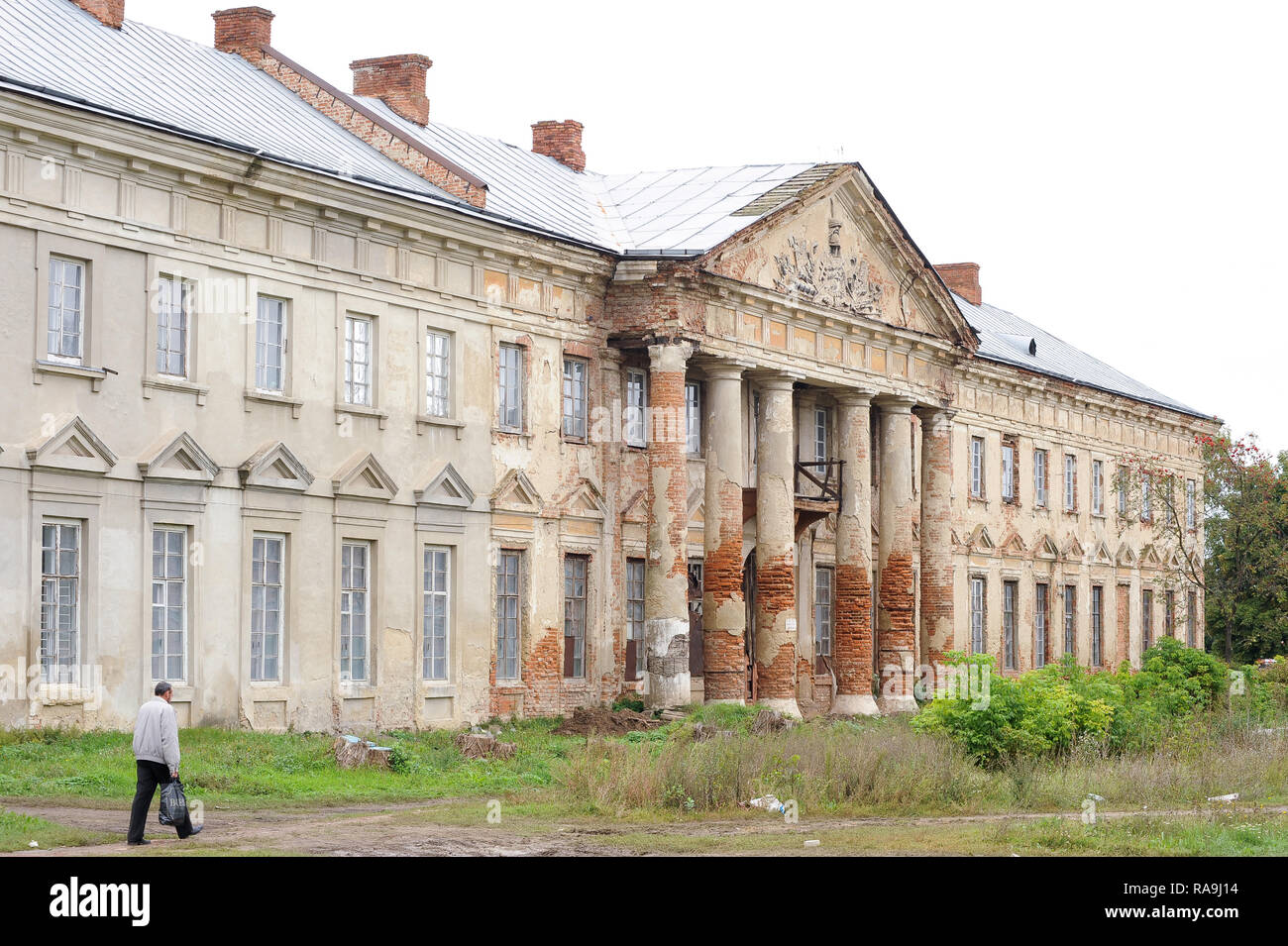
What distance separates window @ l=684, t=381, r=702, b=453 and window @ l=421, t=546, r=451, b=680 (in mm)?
6129

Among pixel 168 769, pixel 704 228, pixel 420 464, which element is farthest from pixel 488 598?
pixel 168 769

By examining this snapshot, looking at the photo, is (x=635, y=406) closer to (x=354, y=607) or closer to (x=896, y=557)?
(x=354, y=607)

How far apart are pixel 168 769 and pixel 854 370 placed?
20.6 meters

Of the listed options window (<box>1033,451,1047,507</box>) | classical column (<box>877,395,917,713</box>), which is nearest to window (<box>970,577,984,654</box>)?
window (<box>1033,451,1047,507</box>)

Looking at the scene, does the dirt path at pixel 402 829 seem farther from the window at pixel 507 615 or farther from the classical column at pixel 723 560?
the classical column at pixel 723 560

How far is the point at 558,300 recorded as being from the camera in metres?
29.2

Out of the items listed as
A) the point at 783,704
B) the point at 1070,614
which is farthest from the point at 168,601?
the point at 1070,614

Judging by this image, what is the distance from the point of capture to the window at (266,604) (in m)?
23.9

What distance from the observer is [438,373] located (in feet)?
89.2

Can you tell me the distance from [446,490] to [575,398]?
356cm

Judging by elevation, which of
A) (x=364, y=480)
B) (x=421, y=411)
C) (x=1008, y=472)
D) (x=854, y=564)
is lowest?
(x=854, y=564)

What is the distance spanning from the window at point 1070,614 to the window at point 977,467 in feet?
17.5

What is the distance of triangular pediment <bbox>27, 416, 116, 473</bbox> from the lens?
20888 millimetres

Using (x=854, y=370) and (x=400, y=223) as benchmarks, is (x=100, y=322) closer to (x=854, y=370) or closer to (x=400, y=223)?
(x=400, y=223)
